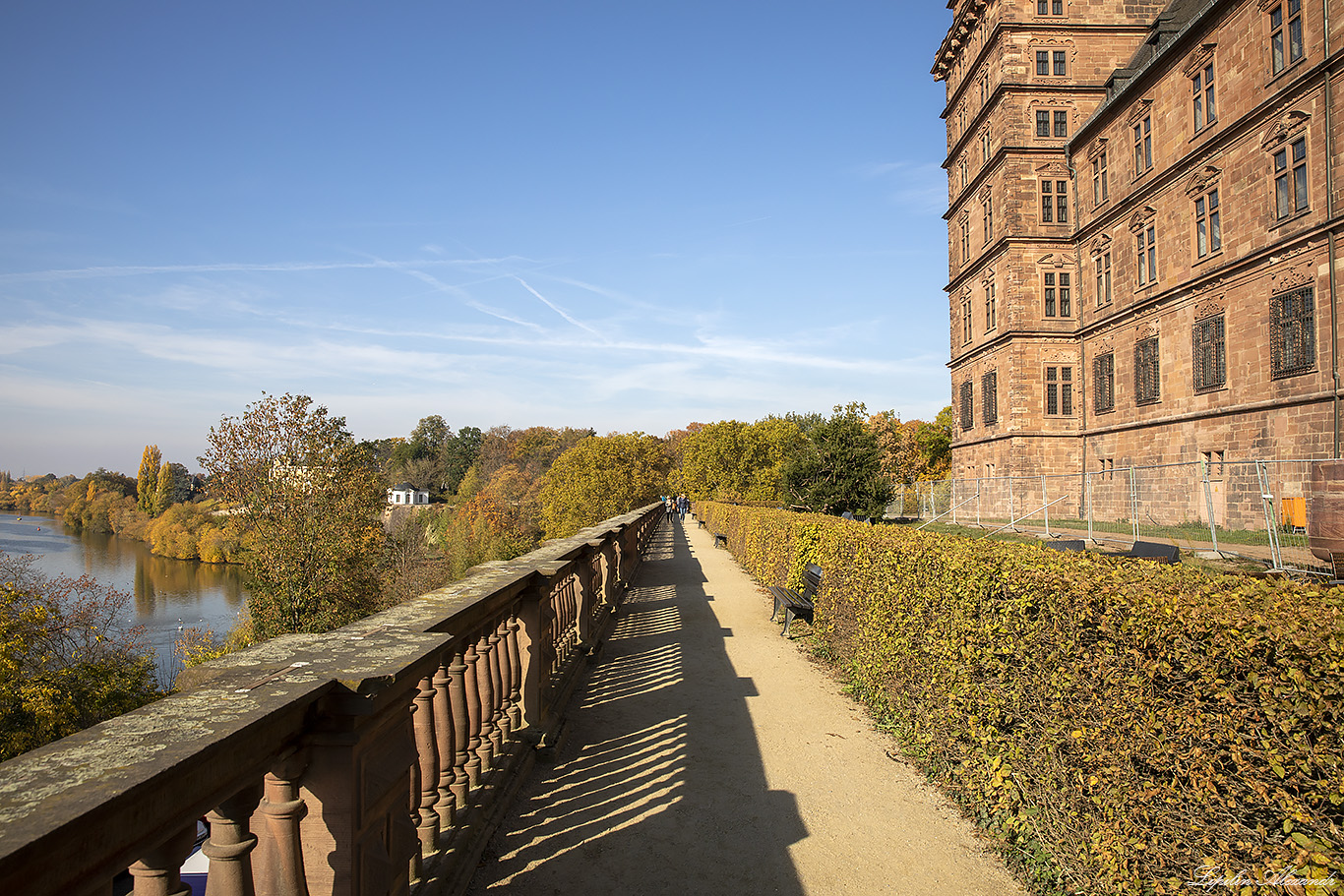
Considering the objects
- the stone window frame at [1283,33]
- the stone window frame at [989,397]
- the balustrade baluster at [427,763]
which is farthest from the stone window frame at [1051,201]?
the balustrade baluster at [427,763]

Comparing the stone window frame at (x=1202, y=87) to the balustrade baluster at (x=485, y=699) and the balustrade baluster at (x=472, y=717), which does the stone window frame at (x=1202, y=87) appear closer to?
the balustrade baluster at (x=485, y=699)

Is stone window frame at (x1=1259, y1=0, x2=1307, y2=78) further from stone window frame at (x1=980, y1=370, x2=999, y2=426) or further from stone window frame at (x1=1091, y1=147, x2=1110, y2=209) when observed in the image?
stone window frame at (x1=980, y1=370, x2=999, y2=426)

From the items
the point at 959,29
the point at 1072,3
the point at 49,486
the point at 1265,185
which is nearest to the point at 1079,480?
the point at 1265,185

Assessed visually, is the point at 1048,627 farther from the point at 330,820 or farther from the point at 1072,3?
the point at 1072,3

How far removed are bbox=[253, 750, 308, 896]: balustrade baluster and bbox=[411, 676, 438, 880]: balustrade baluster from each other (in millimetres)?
1000

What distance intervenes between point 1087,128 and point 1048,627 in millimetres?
31885

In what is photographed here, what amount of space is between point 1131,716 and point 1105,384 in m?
29.3

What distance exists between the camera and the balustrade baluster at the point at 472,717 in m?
3.37

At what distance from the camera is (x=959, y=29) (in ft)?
112

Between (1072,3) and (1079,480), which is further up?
(1072,3)

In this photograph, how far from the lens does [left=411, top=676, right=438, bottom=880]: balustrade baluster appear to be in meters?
2.77

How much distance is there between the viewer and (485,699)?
12.2 ft

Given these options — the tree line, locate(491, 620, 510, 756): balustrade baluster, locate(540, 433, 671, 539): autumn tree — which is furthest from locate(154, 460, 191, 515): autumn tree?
locate(491, 620, 510, 756): balustrade baluster

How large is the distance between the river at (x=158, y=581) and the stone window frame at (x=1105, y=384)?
4099 centimetres
